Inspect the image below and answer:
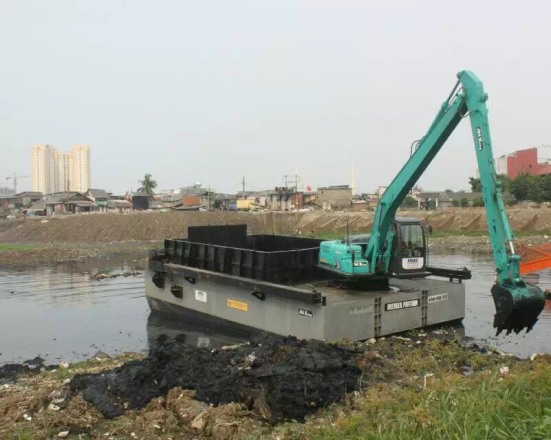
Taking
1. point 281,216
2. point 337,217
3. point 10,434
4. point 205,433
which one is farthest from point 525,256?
point 281,216

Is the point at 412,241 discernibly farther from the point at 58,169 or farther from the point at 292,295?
the point at 58,169

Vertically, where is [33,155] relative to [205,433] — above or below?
above

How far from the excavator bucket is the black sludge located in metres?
2.63

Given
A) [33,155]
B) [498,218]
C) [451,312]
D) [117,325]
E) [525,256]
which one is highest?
[33,155]

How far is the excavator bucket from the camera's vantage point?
8.55 metres

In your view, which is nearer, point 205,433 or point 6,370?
point 205,433

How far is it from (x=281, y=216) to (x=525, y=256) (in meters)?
53.6

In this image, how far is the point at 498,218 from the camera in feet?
30.9

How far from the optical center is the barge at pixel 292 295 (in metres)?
11.1

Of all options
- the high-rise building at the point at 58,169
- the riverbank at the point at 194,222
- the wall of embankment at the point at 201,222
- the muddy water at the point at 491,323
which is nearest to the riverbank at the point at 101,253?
the riverbank at the point at 194,222

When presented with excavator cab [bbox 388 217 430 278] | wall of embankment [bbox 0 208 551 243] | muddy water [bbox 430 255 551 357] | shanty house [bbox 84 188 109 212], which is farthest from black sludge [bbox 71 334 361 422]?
shanty house [bbox 84 188 109 212]

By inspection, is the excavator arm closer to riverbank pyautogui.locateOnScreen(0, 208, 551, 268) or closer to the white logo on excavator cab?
the white logo on excavator cab

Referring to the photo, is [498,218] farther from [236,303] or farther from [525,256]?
[525,256]

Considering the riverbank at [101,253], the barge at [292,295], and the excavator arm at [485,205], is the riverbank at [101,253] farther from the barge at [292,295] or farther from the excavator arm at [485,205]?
the excavator arm at [485,205]
